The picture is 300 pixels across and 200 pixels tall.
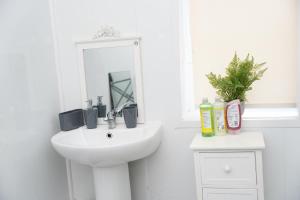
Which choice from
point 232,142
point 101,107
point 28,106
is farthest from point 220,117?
point 28,106

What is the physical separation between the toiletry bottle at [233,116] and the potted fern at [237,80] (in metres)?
0.07

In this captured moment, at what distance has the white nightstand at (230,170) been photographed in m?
1.62

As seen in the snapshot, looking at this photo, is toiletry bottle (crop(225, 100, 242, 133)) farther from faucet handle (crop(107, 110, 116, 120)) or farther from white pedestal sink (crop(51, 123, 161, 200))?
faucet handle (crop(107, 110, 116, 120))

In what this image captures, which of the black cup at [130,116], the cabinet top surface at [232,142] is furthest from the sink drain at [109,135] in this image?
the cabinet top surface at [232,142]

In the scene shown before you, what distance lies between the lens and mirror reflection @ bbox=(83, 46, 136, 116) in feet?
6.76

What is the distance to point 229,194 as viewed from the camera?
1.66 m

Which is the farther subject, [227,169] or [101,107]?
[101,107]

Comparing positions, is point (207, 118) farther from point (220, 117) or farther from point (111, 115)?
point (111, 115)

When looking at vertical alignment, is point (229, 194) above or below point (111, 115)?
below

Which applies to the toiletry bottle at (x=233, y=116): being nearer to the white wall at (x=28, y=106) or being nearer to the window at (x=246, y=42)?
the window at (x=246, y=42)

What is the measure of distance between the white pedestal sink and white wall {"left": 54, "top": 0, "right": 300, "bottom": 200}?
0.51ft

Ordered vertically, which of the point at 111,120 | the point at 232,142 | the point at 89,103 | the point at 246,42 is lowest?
the point at 232,142

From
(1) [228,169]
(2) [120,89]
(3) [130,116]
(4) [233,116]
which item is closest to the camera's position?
(1) [228,169]

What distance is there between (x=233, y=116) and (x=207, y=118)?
0.44 ft
